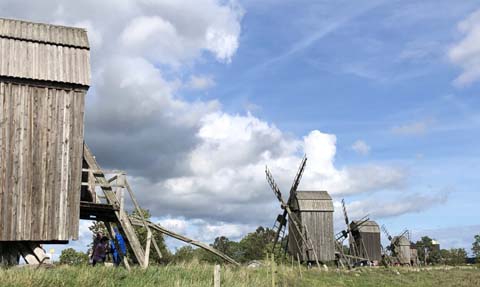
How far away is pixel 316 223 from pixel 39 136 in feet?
85.9

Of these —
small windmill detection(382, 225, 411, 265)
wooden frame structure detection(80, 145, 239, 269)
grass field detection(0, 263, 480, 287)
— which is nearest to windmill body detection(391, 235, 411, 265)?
small windmill detection(382, 225, 411, 265)

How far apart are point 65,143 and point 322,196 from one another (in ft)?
86.0

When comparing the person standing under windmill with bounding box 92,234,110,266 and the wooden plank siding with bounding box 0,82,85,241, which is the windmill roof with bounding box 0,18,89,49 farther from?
the person standing under windmill with bounding box 92,234,110,266

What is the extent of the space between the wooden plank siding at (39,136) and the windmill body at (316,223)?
24189mm

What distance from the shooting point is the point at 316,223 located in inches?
1693

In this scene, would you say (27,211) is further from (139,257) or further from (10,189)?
(139,257)

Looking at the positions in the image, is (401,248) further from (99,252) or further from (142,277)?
(142,277)

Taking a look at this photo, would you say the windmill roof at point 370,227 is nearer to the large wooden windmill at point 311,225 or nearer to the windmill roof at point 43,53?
the large wooden windmill at point 311,225

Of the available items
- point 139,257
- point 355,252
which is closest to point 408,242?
point 355,252

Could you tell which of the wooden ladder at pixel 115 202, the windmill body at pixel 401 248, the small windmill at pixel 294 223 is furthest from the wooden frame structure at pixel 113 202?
the windmill body at pixel 401 248

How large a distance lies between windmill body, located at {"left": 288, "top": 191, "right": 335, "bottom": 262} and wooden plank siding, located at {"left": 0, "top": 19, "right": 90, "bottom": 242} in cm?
2419

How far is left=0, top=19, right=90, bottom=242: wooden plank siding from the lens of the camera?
796 inches

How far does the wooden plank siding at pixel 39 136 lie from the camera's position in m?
20.2

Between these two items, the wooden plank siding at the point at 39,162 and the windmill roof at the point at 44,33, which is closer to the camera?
the wooden plank siding at the point at 39,162
